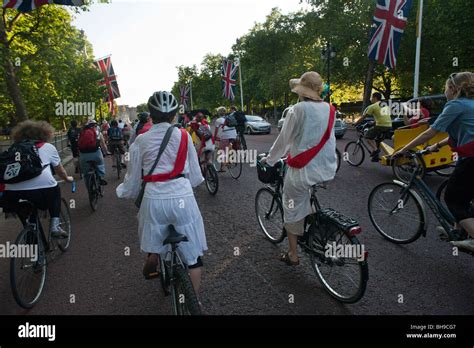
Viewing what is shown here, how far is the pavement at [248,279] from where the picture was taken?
3.12 m

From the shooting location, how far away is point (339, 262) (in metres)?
3.19

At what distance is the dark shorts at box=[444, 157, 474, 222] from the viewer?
3305 mm

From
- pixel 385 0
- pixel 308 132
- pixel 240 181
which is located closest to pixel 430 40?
pixel 385 0

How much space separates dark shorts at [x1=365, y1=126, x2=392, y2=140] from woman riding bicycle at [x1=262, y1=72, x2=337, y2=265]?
626 centimetres

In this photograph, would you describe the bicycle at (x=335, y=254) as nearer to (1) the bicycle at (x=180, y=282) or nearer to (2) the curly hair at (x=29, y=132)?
(1) the bicycle at (x=180, y=282)

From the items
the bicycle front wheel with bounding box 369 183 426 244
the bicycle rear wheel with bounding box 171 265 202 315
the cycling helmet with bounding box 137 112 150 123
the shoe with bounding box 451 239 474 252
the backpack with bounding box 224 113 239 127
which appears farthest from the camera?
the backpack with bounding box 224 113 239 127

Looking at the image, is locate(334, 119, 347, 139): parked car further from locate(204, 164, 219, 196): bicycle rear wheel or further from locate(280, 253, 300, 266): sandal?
locate(280, 253, 300, 266): sandal

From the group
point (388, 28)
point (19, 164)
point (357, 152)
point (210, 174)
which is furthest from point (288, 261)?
point (388, 28)

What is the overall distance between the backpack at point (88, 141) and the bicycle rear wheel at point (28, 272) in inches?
139

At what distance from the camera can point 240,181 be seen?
8789 millimetres

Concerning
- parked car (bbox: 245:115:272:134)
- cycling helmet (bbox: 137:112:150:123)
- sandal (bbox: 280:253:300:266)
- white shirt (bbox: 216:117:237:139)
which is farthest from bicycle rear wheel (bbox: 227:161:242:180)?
parked car (bbox: 245:115:272:134)

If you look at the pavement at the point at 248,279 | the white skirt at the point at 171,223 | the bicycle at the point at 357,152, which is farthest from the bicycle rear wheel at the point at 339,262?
the bicycle at the point at 357,152

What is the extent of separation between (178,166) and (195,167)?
27 centimetres

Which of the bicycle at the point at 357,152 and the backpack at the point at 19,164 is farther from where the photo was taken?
the bicycle at the point at 357,152
